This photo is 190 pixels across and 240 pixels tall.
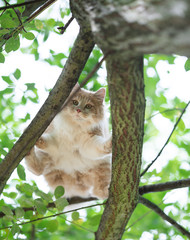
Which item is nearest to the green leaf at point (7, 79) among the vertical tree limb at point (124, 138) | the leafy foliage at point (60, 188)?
Answer: the leafy foliage at point (60, 188)

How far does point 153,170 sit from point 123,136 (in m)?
1.54

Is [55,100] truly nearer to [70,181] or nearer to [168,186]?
[168,186]

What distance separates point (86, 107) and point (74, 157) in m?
0.66

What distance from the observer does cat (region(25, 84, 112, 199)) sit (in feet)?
10.9

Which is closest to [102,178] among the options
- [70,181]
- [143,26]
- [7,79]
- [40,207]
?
[70,181]

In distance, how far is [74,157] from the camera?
3.40m

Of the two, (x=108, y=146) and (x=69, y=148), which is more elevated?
(x=69, y=148)

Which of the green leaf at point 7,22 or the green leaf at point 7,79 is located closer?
the green leaf at point 7,22

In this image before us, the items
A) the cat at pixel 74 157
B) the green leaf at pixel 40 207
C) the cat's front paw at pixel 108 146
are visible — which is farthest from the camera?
the cat at pixel 74 157

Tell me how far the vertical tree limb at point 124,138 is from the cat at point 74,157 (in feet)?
3.08

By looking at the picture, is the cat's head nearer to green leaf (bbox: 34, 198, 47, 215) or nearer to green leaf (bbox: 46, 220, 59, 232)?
green leaf (bbox: 46, 220, 59, 232)

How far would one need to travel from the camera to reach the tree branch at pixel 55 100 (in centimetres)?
197

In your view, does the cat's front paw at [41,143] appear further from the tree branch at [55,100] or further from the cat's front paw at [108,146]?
the tree branch at [55,100]

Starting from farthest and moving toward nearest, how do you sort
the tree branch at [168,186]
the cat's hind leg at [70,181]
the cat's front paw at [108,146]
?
1. the cat's hind leg at [70,181]
2. the cat's front paw at [108,146]
3. the tree branch at [168,186]
